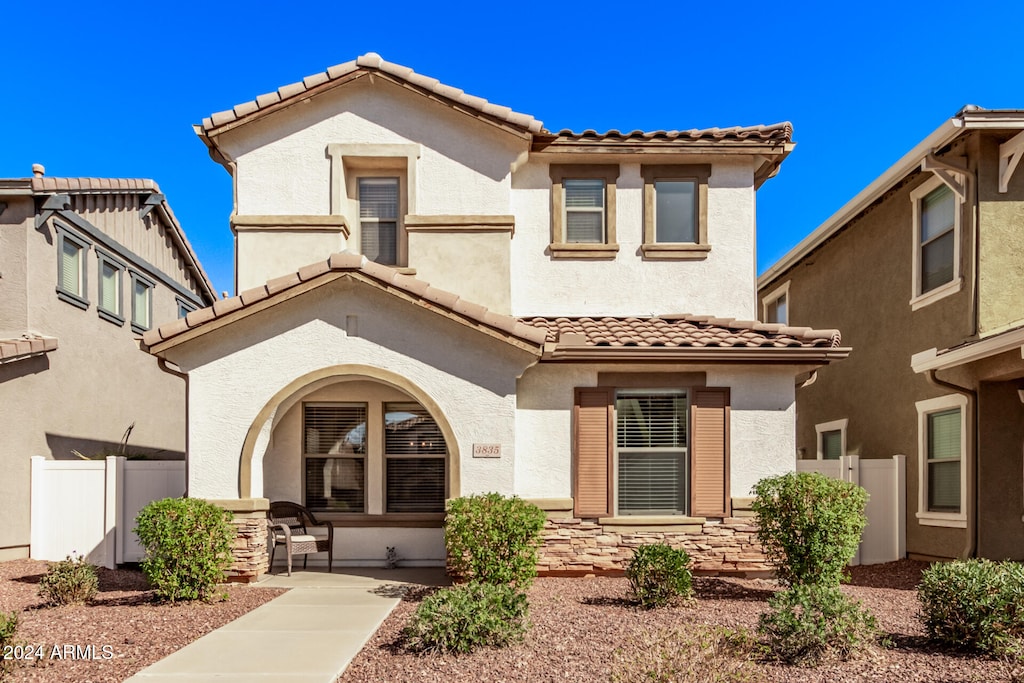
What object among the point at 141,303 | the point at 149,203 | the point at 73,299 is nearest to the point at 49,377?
the point at 73,299

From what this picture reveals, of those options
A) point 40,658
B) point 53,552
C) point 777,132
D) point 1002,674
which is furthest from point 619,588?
point 53,552

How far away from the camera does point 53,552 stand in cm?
1216

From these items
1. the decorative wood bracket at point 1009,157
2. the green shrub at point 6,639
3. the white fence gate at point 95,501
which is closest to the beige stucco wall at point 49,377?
the white fence gate at point 95,501

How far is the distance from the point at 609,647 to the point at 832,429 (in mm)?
11041

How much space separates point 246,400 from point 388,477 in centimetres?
266

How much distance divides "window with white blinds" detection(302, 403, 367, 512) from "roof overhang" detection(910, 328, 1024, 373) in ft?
28.1

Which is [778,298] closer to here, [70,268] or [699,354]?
[699,354]

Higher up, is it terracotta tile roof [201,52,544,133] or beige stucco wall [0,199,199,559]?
terracotta tile roof [201,52,544,133]

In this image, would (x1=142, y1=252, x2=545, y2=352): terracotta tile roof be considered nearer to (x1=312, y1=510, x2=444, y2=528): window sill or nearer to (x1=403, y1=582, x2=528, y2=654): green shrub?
(x1=312, y1=510, x2=444, y2=528): window sill

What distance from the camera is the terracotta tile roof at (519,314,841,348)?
1058cm

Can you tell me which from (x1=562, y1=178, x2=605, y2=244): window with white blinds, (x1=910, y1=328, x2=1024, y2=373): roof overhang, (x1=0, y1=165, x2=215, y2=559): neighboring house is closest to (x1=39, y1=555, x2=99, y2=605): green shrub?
(x1=0, y1=165, x2=215, y2=559): neighboring house

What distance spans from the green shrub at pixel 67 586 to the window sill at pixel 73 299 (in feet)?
23.3

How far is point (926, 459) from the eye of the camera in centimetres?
1251

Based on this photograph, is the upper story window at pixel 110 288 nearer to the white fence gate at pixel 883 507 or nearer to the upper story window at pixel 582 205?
the upper story window at pixel 582 205
